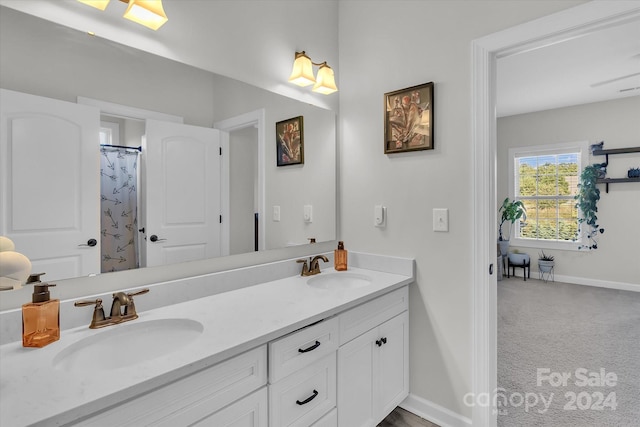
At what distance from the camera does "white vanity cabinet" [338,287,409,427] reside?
57.8 inches

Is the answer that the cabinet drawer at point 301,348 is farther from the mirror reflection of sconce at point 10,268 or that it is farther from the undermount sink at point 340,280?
the mirror reflection of sconce at point 10,268

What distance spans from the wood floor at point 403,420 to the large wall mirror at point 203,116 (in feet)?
3.65

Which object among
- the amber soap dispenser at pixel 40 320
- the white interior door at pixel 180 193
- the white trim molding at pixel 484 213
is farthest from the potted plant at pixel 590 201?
the amber soap dispenser at pixel 40 320

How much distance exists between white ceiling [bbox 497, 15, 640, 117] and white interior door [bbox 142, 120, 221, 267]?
9.64ft

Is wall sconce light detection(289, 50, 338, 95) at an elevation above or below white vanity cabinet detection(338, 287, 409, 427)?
above

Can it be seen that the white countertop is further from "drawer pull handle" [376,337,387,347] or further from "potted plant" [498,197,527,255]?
"potted plant" [498,197,527,255]

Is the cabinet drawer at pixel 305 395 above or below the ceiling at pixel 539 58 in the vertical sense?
below

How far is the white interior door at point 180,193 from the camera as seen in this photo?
1.41 meters

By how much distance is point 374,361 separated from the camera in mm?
1632

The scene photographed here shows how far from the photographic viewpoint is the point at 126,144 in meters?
1.32

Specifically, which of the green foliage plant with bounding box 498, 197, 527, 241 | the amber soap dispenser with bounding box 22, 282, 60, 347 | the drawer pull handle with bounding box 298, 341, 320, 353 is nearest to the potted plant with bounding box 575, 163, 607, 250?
the green foliage plant with bounding box 498, 197, 527, 241

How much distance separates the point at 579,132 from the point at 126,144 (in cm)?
592

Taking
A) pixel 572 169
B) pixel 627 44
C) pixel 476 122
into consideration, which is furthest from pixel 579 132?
pixel 476 122

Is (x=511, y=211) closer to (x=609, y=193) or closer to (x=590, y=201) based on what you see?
(x=590, y=201)
